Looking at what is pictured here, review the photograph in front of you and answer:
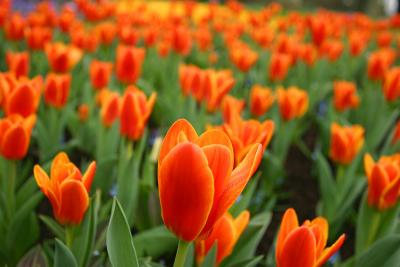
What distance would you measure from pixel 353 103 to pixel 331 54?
55.4 inches

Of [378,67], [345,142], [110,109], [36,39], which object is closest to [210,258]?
[110,109]

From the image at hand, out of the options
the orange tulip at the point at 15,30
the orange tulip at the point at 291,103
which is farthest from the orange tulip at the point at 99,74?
the orange tulip at the point at 15,30

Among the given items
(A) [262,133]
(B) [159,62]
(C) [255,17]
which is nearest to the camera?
(A) [262,133]

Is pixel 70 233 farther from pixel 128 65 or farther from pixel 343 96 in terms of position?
pixel 343 96

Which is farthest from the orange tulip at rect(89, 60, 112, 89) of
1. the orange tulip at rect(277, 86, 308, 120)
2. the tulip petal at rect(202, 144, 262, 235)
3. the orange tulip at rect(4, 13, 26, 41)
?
the tulip petal at rect(202, 144, 262, 235)

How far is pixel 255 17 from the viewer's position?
6.00 meters

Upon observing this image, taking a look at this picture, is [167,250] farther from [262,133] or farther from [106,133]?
[106,133]

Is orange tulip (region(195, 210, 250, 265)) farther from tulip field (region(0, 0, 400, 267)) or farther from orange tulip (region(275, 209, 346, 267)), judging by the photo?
orange tulip (region(275, 209, 346, 267))

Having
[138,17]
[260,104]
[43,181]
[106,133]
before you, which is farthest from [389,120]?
[138,17]

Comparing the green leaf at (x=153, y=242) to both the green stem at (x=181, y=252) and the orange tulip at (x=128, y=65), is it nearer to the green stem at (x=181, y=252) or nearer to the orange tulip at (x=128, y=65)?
the green stem at (x=181, y=252)

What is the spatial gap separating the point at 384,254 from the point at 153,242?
2.00ft

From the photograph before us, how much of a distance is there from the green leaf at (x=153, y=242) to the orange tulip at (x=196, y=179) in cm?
64

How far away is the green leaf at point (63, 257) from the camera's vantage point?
104 cm

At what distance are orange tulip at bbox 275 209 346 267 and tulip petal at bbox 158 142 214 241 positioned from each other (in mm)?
217
